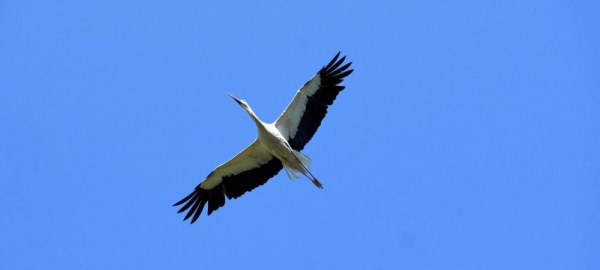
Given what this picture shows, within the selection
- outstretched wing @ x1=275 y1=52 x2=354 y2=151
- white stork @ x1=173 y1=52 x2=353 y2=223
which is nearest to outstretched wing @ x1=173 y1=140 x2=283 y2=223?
white stork @ x1=173 y1=52 x2=353 y2=223

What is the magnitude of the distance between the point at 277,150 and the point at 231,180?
4.17 feet

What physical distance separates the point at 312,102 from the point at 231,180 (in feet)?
6.73

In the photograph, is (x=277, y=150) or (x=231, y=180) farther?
(x=231, y=180)

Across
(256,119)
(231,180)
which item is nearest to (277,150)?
(256,119)

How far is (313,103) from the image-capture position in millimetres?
15242

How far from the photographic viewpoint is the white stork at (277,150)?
15.1 m

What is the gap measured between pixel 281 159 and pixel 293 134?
481 mm

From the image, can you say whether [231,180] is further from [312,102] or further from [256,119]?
[312,102]

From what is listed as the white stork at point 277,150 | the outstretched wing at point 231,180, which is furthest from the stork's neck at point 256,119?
the outstretched wing at point 231,180

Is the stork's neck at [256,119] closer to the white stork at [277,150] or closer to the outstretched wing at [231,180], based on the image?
the white stork at [277,150]

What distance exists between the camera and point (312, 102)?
15.2m

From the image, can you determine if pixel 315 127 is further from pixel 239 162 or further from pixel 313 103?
pixel 239 162

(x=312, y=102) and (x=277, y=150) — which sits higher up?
(x=312, y=102)

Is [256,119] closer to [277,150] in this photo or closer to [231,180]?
[277,150]
